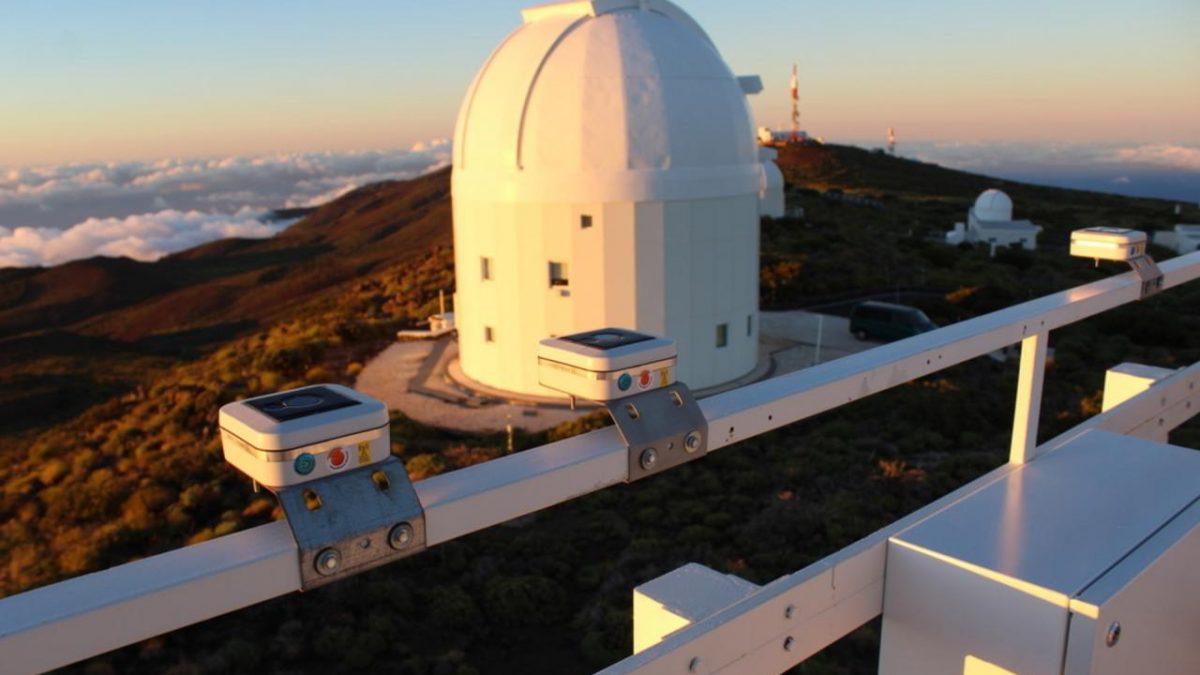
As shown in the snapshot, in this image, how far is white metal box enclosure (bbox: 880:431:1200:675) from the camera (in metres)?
2.50

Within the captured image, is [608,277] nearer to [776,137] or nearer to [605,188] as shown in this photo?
[605,188]

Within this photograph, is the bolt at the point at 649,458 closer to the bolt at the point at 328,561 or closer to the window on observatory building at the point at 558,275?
the bolt at the point at 328,561

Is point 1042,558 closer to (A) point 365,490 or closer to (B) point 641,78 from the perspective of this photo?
(A) point 365,490

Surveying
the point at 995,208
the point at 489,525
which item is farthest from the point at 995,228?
the point at 489,525

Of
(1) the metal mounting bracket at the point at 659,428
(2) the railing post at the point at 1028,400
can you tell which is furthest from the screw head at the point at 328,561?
(2) the railing post at the point at 1028,400

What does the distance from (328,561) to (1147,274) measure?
185 inches

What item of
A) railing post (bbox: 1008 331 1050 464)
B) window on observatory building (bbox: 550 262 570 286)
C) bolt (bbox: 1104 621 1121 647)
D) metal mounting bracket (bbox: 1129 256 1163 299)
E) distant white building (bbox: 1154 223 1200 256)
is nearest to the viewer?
bolt (bbox: 1104 621 1121 647)

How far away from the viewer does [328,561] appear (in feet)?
5.80

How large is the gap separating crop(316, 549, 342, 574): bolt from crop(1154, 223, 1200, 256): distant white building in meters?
40.7

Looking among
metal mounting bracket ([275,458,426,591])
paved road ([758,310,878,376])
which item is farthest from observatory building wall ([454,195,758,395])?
metal mounting bracket ([275,458,426,591])

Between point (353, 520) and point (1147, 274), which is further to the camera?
point (1147, 274)

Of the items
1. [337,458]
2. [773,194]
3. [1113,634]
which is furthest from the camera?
[773,194]

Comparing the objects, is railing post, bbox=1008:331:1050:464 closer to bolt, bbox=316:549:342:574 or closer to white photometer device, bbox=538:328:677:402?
white photometer device, bbox=538:328:677:402

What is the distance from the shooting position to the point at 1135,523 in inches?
119
